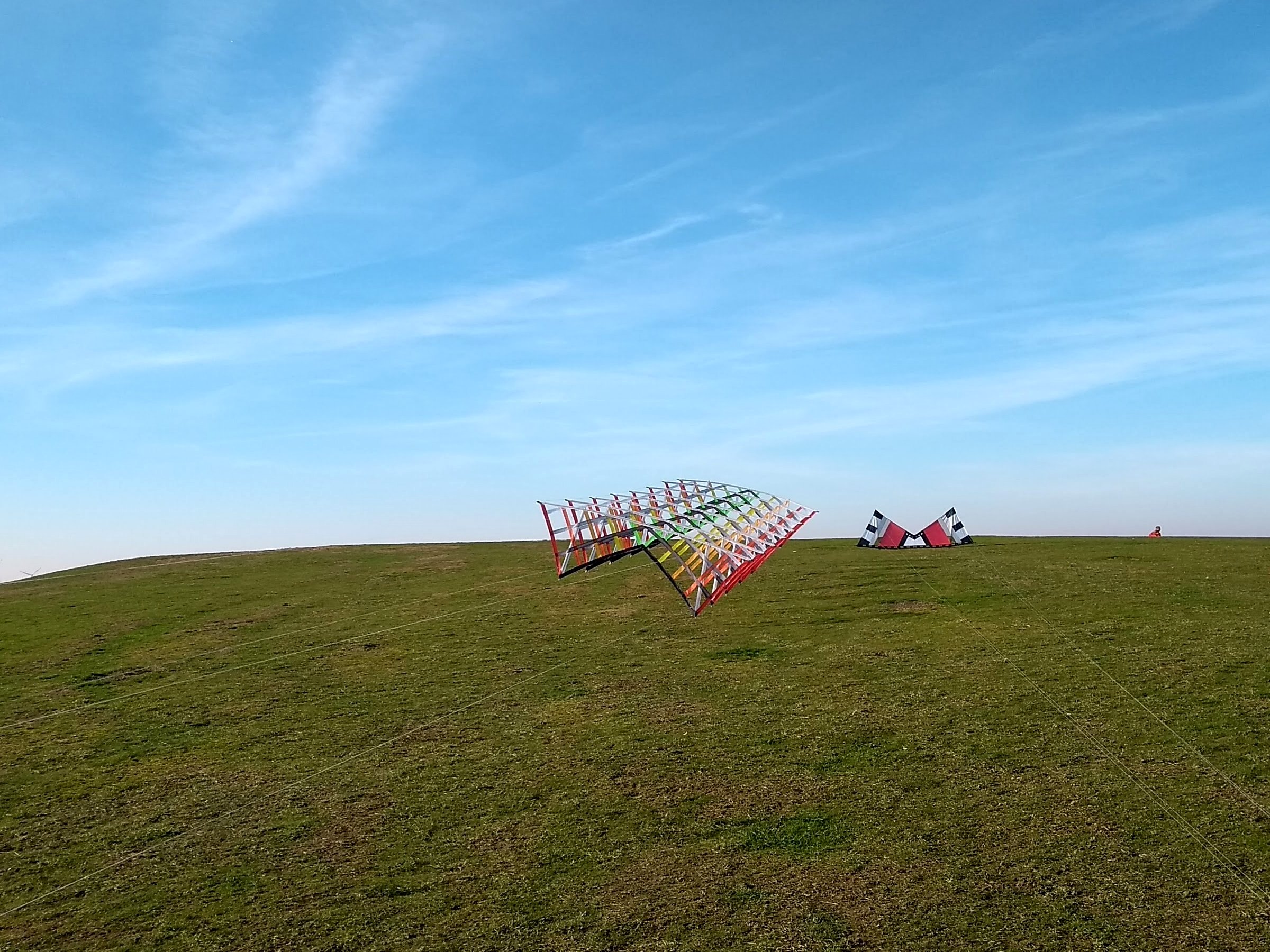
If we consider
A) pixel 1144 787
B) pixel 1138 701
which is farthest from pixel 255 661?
pixel 1138 701

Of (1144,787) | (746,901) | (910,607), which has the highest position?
(910,607)

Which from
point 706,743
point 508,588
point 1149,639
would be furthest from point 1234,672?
point 508,588

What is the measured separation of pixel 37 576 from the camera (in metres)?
38.4

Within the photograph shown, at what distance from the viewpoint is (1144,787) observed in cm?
1199

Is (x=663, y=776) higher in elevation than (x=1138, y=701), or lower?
lower

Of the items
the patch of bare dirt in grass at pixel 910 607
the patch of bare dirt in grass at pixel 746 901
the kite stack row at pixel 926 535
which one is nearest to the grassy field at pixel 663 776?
the patch of bare dirt in grass at pixel 746 901

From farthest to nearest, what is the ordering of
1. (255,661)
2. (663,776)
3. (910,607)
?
1. (910,607)
2. (255,661)
3. (663,776)

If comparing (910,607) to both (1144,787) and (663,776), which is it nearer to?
(1144,787)

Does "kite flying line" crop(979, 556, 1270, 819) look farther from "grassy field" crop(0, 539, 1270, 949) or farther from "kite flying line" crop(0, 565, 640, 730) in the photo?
"kite flying line" crop(0, 565, 640, 730)

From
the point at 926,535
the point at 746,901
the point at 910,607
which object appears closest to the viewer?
the point at 746,901

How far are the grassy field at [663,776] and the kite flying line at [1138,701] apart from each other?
85 millimetres

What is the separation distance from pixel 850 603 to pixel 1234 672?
9.22 metres

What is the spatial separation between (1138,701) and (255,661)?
1855 centimetres

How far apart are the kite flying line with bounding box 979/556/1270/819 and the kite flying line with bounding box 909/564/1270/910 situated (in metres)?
1.07
